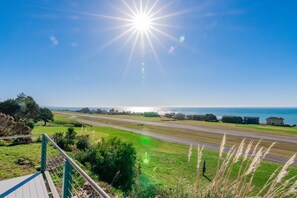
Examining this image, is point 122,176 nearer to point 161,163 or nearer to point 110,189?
point 110,189

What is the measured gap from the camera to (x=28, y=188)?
5168mm

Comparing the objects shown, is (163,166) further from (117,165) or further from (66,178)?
(66,178)

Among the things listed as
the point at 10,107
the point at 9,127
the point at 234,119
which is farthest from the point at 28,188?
the point at 234,119

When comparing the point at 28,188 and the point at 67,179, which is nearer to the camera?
the point at 67,179

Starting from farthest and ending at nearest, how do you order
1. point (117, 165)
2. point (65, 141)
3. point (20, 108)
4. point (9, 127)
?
point (20, 108), point (9, 127), point (65, 141), point (117, 165)

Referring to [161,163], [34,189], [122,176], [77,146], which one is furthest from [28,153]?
[161,163]

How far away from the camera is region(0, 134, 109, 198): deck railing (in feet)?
8.73

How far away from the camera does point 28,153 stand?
10453 mm

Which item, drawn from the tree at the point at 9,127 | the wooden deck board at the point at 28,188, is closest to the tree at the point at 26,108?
the tree at the point at 9,127

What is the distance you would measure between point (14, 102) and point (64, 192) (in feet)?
83.9

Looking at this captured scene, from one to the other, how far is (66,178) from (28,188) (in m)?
2.07

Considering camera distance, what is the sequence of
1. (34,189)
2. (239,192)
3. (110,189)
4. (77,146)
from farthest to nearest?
(77,146), (110,189), (34,189), (239,192)

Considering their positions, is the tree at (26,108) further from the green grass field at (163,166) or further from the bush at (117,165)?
the bush at (117,165)

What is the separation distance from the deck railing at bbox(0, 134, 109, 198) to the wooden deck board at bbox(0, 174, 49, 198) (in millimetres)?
153
